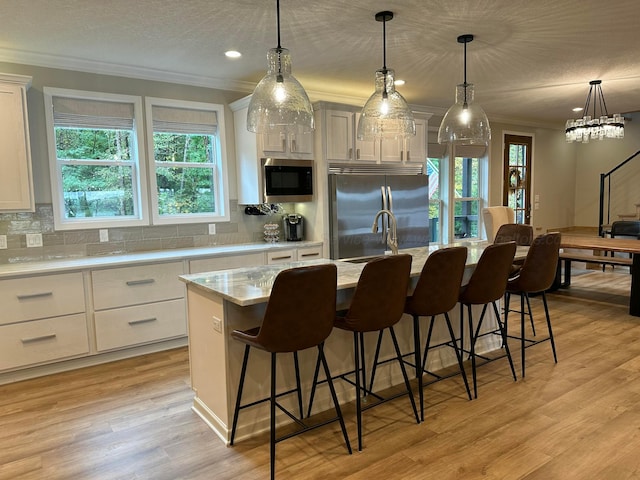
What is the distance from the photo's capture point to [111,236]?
13.7 feet

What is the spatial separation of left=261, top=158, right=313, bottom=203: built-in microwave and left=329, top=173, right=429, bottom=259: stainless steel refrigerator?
0.25 m

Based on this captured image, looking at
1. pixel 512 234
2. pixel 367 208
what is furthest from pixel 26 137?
pixel 512 234

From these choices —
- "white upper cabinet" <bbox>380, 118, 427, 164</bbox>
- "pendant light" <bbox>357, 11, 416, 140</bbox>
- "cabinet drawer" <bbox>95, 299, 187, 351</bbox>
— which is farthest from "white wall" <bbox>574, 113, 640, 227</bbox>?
"cabinet drawer" <bbox>95, 299, 187, 351</bbox>

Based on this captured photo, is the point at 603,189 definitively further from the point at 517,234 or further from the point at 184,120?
the point at 184,120

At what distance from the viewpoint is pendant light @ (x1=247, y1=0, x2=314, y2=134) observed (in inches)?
97.2

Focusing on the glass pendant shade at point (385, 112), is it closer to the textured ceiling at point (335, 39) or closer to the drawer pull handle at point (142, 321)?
the textured ceiling at point (335, 39)

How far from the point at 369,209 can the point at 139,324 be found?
2.53 meters

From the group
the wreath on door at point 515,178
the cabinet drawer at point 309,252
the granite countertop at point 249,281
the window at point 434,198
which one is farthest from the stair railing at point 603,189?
the granite countertop at point 249,281

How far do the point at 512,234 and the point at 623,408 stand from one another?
6.55ft

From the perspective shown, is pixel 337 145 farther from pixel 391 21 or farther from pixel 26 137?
pixel 26 137

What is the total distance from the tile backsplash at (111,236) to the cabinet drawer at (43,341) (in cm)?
70

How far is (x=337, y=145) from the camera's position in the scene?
15.6 ft

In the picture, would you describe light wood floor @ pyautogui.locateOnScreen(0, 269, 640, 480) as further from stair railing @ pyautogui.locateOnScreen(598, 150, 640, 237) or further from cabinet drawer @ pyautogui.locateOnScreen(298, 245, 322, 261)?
stair railing @ pyautogui.locateOnScreen(598, 150, 640, 237)

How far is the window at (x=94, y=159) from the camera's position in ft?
12.8
